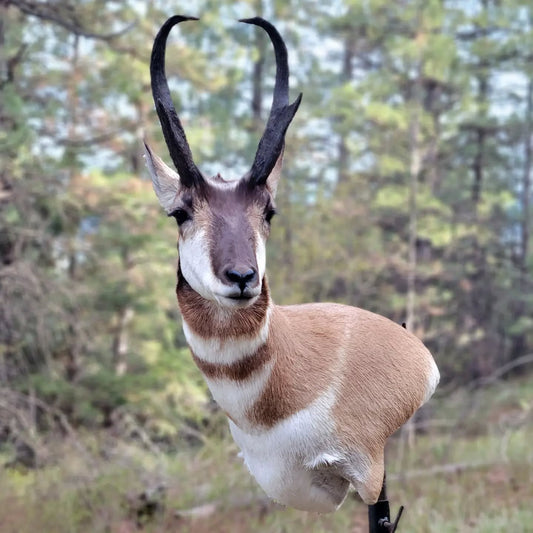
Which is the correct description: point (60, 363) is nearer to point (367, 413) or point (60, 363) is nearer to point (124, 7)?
point (124, 7)

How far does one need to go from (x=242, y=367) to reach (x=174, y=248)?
596 cm

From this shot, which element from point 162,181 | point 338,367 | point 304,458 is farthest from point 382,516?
point 162,181

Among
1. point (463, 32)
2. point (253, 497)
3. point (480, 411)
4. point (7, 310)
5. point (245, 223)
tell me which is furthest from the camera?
point (463, 32)

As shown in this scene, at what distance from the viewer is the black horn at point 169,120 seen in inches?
60.2

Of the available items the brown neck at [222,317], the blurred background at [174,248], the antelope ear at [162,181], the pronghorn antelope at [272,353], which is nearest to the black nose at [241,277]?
the pronghorn antelope at [272,353]

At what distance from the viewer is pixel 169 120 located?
1.53m

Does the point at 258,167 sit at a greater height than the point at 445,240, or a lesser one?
greater

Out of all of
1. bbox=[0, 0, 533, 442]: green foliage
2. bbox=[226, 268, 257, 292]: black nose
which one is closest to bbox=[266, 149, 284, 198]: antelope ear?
bbox=[226, 268, 257, 292]: black nose

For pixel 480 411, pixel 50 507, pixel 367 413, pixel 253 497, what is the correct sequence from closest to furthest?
1. pixel 367 413
2. pixel 50 507
3. pixel 253 497
4. pixel 480 411

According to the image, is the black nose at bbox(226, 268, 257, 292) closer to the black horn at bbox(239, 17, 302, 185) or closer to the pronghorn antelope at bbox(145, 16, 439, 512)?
the pronghorn antelope at bbox(145, 16, 439, 512)

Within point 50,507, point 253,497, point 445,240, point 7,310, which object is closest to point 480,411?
point 445,240

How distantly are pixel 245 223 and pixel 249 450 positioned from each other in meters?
0.71

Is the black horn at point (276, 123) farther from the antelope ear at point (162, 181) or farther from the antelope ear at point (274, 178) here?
the antelope ear at point (162, 181)

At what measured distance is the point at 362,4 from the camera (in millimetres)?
9094
